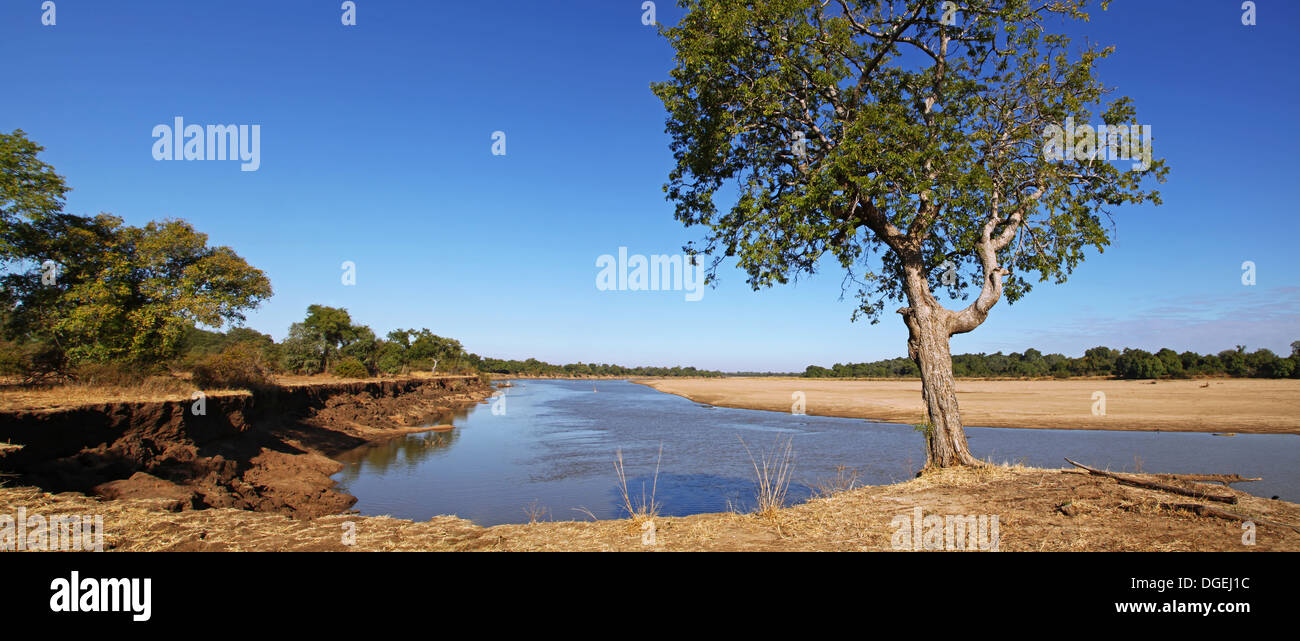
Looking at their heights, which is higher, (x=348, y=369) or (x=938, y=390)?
(x=938, y=390)

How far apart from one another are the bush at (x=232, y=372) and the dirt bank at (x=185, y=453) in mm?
1088

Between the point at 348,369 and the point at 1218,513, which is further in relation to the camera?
the point at 348,369

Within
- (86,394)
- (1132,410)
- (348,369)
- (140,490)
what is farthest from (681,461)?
(348,369)

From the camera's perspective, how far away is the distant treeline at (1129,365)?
62.3 meters

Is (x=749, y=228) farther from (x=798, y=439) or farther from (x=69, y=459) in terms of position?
(x=798, y=439)

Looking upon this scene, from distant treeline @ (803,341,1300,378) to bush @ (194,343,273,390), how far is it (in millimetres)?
48424

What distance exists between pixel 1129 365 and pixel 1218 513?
91.2 m

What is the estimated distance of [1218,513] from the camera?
18.3 feet

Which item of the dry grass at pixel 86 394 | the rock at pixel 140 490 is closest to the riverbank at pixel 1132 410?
the rock at pixel 140 490

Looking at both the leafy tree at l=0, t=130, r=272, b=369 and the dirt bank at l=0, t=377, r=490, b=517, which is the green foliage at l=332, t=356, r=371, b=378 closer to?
the dirt bank at l=0, t=377, r=490, b=517

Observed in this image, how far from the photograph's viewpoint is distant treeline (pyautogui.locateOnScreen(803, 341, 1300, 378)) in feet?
205

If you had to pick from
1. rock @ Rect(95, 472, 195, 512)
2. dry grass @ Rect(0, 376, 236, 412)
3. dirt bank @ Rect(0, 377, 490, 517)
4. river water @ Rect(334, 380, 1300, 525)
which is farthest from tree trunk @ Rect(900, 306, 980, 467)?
dry grass @ Rect(0, 376, 236, 412)

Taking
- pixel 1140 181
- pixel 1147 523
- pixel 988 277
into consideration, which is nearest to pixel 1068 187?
pixel 1140 181

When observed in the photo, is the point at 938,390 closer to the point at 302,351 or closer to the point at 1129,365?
the point at 302,351
